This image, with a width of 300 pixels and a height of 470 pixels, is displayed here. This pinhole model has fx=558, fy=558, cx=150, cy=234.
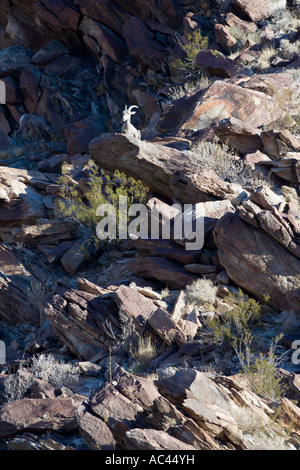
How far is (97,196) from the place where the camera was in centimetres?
1262

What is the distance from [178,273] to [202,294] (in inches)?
33.9

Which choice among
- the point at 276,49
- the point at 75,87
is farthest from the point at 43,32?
the point at 276,49

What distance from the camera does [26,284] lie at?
479 inches

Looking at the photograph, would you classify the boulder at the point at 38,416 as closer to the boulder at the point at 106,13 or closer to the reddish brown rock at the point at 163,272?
the reddish brown rock at the point at 163,272

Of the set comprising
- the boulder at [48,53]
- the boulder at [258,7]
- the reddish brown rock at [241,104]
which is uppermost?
the boulder at [258,7]

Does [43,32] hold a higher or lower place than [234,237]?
higher

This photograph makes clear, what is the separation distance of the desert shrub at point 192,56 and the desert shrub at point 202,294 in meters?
12.2

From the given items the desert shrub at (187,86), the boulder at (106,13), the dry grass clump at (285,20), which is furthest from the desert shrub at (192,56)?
the boulder at (106,13)

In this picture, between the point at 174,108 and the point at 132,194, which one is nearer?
the point at 132,194

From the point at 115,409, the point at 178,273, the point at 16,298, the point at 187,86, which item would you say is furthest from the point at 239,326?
the point at 187,86

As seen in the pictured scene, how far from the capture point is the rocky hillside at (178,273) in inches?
246

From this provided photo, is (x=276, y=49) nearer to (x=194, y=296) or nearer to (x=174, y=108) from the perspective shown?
(x=174, y=108)

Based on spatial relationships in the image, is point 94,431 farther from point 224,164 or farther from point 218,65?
point 218,65

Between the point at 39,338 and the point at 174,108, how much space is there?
863 centimetres
